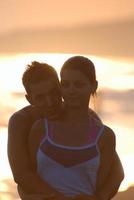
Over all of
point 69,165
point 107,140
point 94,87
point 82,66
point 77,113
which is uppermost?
point 82,66

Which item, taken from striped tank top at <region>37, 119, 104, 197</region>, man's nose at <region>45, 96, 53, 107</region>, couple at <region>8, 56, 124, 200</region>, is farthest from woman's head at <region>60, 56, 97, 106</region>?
striped tank top at <region>37, 119, 104, 197</region>

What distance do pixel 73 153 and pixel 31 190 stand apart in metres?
0.27

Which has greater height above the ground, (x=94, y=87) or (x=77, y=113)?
(x=94, y=87)

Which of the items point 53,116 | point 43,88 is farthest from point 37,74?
point 53,116

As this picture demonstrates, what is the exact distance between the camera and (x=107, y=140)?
352 centimetres

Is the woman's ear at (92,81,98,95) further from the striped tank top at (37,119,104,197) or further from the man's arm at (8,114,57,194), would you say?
the man's arm at (8,114,57,194)

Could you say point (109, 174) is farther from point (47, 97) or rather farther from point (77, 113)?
point (47, 97)

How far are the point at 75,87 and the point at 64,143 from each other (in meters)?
0.28

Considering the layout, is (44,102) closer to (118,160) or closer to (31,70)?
(31,70)

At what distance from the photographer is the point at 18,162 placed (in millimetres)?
3521

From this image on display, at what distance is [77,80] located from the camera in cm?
348

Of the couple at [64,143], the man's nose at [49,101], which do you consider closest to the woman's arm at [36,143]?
the couple at [64,143]

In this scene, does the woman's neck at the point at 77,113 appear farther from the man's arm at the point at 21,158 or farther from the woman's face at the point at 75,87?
the man's arm at the point at 21,158

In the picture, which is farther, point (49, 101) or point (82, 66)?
point (49, 101)
